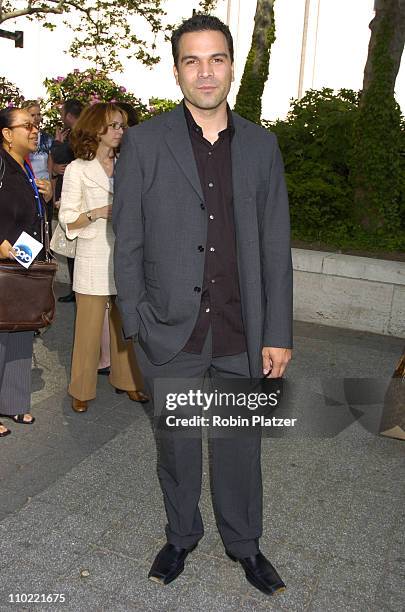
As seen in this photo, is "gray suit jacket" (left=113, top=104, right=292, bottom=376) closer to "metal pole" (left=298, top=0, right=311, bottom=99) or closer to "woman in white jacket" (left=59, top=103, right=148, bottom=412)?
"woman in white jacket" (left=59, top=103, right=148, bottom=412)

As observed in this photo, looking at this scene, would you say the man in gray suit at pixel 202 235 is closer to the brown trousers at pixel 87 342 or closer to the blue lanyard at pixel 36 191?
the blue lanyard at pixel 36 191

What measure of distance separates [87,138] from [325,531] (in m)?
3.01

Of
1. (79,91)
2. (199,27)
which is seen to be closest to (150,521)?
(199,27)

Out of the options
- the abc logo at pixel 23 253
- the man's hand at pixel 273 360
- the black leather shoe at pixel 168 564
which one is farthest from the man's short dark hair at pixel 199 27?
the black leather shoe at pixel 168 564

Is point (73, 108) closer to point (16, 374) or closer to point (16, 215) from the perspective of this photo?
point (16, 215)

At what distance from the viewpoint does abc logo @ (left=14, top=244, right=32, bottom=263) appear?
4195 millimetres

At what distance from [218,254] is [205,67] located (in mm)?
748

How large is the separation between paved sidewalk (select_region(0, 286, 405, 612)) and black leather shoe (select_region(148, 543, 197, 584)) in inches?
1.5

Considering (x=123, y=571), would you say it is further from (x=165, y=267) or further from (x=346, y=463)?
(x=346, y=463)

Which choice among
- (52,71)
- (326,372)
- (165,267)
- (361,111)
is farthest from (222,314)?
(52,71)

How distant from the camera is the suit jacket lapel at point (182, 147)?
2.76 m

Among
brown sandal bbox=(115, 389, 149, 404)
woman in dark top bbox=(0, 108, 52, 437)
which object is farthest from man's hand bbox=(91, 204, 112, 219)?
brown sandal bbox=(115, 389, 149, 404)

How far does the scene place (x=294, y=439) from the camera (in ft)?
15.4

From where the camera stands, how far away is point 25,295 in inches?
168
